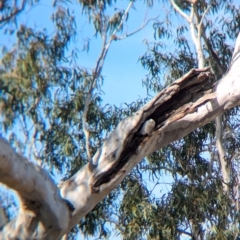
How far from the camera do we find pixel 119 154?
5.03 m

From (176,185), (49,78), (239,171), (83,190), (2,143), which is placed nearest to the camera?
(2,143)

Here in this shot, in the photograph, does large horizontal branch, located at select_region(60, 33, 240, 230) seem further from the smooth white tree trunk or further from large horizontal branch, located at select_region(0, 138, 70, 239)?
large horizontal branch, located at select_region(0, 138, 70, 239)

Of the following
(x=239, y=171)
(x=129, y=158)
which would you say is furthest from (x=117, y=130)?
(x=239, y=171)

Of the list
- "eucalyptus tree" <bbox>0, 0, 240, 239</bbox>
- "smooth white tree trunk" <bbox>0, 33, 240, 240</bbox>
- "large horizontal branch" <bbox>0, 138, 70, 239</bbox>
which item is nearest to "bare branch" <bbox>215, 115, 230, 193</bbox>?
"eucalyptus tree" <bbox>0, 0, 240, 239</bbox>

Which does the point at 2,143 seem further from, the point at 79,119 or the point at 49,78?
the point at 79,119

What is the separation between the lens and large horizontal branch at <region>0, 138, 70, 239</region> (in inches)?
169

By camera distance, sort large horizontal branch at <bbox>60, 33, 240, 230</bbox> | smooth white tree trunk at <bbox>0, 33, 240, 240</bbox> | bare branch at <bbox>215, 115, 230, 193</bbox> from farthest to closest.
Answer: bare branch at <bbox>215, 115, 230, 193</bbox>, large horizontal branch at <bbox>60, 33, 240, 230</bbox>, smooth white tree trunk at <bbox>0, 33, 240, 240</bbox>

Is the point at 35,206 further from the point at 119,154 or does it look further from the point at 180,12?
the point at 180,12

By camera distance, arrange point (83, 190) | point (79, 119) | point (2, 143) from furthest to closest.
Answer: point (79, 119) < point (83, 190) < point (2, 143)

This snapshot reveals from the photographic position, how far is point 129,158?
201 inches

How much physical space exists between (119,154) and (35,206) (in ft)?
2.76

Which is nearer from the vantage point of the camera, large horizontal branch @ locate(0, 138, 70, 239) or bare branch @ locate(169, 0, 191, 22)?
large horizontal branch @ locate(0, 138, 70, 239)

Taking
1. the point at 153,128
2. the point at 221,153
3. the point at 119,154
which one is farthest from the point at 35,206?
the point at 221,153

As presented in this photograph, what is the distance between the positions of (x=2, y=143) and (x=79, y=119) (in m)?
3.56
